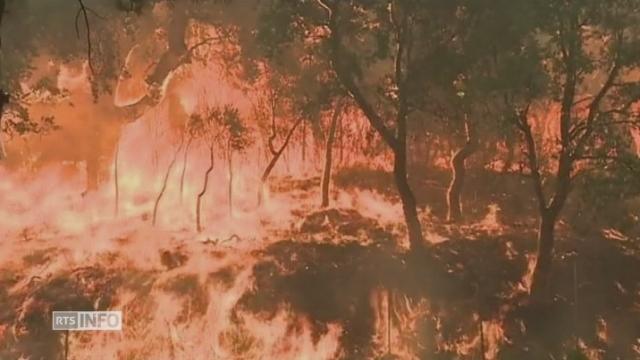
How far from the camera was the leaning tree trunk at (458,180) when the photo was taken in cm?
1168

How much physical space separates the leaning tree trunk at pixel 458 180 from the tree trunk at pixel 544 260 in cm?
143

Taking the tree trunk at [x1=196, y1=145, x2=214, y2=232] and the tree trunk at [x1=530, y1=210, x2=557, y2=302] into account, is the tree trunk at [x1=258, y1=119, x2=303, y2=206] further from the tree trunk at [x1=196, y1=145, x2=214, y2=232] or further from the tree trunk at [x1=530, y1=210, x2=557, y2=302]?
the tree trunk at [x1=530, y1=210, x2=557, y2=302]

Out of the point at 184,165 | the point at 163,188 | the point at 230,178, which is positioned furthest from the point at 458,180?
the point at 163,188

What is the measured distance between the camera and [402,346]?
36.2ft

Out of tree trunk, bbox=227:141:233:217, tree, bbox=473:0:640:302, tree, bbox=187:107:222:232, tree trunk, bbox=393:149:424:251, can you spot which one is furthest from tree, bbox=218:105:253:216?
tree, bbox=473:0:640:302

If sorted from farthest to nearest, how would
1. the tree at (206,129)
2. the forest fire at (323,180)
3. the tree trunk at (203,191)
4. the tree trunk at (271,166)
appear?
1. the tree at (206,129)
2. the tree trunk at (271,166)
3. the tree trunk at (203,191)
4. the forest fire at (323,180)

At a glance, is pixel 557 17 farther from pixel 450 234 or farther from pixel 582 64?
pixel 450 234

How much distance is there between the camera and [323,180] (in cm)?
1191

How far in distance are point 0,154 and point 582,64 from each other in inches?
399

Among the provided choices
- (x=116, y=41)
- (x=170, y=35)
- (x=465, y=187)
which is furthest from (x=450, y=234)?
(x=116, y=41)

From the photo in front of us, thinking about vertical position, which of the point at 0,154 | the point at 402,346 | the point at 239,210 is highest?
the point at 0,154

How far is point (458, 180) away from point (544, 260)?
198 cm

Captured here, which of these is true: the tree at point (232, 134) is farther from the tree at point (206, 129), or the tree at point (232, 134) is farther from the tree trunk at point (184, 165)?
the tree trunk at point (184, 165)

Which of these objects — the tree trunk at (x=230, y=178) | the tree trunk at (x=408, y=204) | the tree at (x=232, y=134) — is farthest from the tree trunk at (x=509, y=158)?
the tree trunk at (x=230, y=178)
